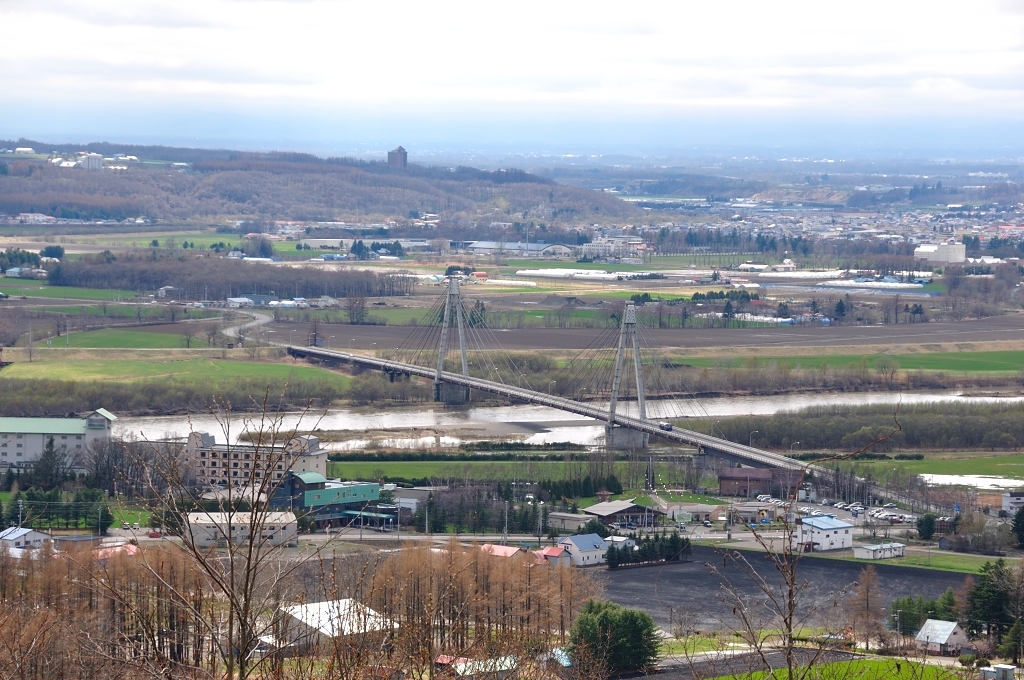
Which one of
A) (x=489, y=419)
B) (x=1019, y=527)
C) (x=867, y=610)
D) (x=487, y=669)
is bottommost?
(x=489, y=419)

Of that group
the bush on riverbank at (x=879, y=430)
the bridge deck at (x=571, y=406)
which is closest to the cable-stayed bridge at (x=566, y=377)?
the bridge deck at (x=571, y=406)

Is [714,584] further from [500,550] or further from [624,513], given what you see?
[624,513]

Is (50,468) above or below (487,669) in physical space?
below

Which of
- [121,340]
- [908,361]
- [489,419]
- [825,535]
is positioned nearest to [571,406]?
[489,419]

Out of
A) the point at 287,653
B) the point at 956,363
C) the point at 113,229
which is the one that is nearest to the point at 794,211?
the point at 113,229

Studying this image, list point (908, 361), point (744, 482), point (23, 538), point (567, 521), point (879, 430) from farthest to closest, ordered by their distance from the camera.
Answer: point (908, 361) < point (879, 430) < point (744, 482) < point (567, 521) < point (23, 538)

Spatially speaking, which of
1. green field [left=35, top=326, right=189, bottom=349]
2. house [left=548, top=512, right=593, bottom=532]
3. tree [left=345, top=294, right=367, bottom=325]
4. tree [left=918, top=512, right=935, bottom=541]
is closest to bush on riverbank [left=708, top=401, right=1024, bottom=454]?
tree [left=918, top=512, right=935, bottom=541]

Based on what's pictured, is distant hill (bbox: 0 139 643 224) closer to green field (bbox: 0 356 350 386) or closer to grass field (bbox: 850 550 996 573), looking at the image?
green field (bbox: 0 356 350 386)
